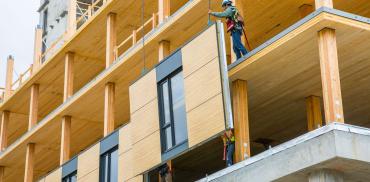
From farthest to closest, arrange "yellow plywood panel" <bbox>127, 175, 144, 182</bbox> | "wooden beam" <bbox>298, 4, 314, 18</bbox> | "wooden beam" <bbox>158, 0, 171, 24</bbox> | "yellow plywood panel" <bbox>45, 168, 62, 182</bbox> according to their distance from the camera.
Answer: "yellow plywood panel" <bbox>45, 168, 62, 182</bbox>
"wooden beam" <bbox>158, 0, 171, 24</bbox>
"wooden beam" <bbox>298, 4, 314, 18</bbox>
"yellow plywood panel" <bbox>127, 175, 144, 182</bbox>

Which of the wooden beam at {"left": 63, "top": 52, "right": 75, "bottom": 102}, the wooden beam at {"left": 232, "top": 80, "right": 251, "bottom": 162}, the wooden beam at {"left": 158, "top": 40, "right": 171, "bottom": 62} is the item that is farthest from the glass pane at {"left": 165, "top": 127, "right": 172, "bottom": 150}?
the wooden beam at {"left": 63, "top": 52, "right": 75, "bottom": 102}

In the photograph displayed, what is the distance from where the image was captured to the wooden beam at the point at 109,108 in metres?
32.4

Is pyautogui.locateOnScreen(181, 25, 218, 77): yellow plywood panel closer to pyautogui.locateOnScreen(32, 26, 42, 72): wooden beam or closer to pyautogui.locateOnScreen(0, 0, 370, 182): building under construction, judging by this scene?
pyautogui.locateOnScreen(0, 0, 370, 182): building under construction

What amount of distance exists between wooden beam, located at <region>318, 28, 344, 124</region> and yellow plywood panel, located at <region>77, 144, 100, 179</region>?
42.5 ft

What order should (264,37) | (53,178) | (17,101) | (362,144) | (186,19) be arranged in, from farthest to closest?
(17,101) → (53,178) → (264,37) → (186,19) → (362,144)

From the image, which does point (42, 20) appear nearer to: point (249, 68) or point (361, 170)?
point (249, 68)

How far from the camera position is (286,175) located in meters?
20.5

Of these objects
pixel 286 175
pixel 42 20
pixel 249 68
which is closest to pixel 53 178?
pixel 249 68

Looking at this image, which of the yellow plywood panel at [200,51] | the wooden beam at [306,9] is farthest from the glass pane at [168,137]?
the wooden beam at [306,9]

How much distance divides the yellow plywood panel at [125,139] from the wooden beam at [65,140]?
5.88m

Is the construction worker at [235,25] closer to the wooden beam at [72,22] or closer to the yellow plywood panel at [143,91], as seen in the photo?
the yellow plywood panel at [143,91]

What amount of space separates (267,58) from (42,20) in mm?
40814

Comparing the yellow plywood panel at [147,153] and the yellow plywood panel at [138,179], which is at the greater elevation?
the yellow plywood panel at [147,153]

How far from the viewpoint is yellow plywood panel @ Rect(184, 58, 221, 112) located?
23672mm
